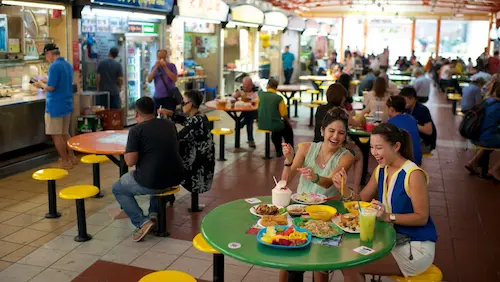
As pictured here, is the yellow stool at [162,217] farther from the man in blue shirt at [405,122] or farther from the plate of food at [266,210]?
the man in blue shirt at [405,122]

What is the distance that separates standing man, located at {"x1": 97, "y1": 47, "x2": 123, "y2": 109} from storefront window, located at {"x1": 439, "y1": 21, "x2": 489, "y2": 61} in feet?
86.9

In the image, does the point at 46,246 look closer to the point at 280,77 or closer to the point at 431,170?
the point at 431,170

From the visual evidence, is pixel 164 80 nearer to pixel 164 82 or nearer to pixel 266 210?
pixel 164 82

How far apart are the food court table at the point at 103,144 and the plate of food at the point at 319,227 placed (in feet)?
8.73

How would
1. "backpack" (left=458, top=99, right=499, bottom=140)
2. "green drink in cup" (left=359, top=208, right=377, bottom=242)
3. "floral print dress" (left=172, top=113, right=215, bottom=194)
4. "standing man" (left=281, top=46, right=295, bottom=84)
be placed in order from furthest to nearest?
"standing man" (left=281, top=46, right=295, bottom=84) → "backpack" (left=458, top=99, right=499, bottom=140) → "floral print dress" (left=172, top=113, right=215, bottom=194) → "green drink in cup" (left=359, top=208, right=377, bottom=242)

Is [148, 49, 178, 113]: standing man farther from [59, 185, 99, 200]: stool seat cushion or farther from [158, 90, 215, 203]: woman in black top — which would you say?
[59, 185, 99, 200]: stool seat cushion

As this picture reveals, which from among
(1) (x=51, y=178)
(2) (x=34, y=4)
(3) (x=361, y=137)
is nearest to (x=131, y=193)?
(1) (x=51, y=178)

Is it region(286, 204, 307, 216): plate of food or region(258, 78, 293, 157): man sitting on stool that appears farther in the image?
region(258, 78, 293, 157): man sitting on stool

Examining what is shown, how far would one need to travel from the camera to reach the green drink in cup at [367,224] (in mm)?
2828

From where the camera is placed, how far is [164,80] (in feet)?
31.7

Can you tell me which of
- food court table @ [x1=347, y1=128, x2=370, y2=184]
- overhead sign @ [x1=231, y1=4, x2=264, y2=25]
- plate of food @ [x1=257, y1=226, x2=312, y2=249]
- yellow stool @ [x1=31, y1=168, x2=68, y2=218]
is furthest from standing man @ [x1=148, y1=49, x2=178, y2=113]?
plate of food @ [x1=257, y1=226, x2=312, y2=249]

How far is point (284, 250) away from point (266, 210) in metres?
0.56

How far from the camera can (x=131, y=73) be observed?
11242mm

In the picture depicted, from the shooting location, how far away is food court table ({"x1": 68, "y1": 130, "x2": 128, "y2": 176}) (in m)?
5.26
